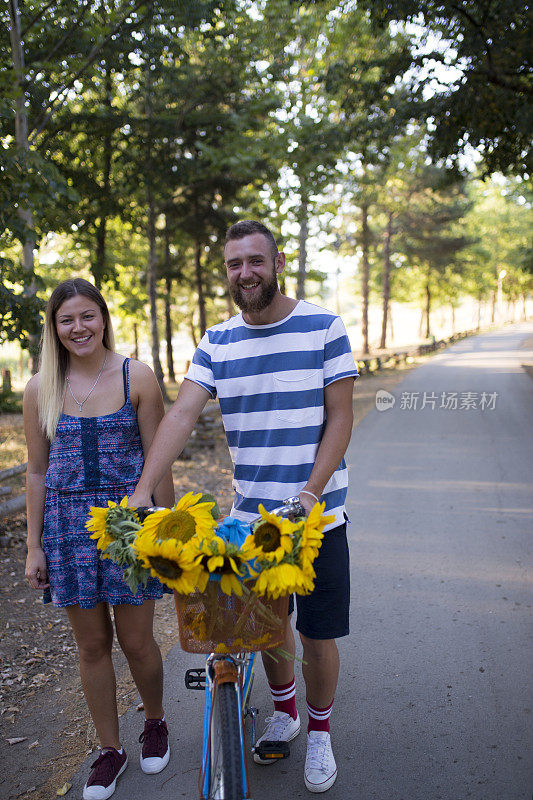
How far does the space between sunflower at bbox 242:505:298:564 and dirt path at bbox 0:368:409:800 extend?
69.6 inches

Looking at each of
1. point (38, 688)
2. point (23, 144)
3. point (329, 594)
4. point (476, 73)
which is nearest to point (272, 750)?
point (329, 594)

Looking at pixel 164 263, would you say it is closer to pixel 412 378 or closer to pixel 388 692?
pixel 412 378

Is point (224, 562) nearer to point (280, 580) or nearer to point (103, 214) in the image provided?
point (280, 580)

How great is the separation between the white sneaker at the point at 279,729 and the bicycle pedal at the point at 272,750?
3 centimetres

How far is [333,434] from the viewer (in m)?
2.80

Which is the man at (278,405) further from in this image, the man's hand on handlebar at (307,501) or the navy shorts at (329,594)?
the man's hand on handlebar at (307,501)

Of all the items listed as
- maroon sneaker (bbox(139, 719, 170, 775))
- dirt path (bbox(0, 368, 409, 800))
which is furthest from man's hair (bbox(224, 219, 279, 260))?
dirt path (bbox(0, 368, 409, 800))

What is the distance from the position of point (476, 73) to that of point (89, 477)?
1056 cm

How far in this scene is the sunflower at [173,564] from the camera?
214 cm

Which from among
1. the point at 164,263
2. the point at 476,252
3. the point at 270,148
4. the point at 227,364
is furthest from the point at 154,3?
the point at 476,252

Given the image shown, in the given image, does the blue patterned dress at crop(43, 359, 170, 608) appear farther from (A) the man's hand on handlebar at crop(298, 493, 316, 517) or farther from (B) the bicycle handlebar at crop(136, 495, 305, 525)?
(A) the man's hand on handlebar at crop(298, 493, 316, 517)

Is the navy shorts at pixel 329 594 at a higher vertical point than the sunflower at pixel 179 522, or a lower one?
lower

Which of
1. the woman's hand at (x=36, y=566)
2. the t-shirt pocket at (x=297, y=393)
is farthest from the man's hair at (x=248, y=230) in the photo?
the woman's hand at (x=36, y=566)

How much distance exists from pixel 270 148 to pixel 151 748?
1141 centimetres
